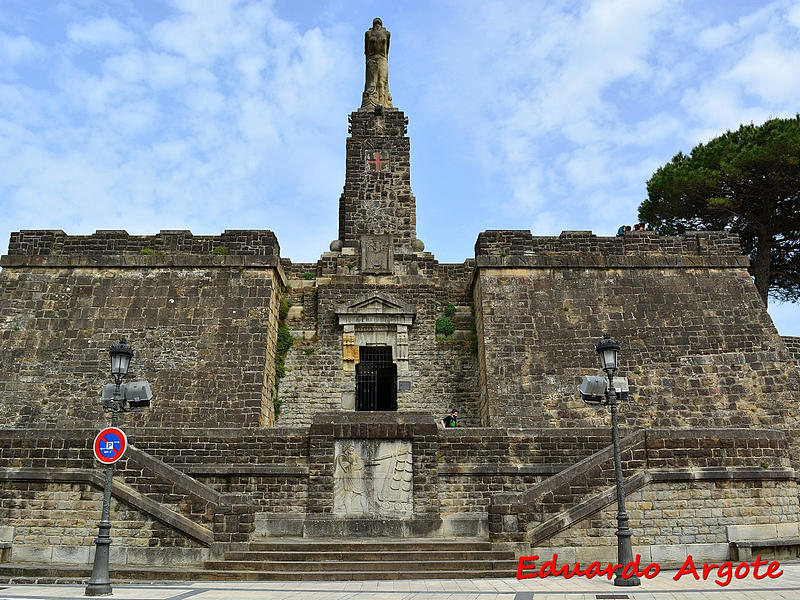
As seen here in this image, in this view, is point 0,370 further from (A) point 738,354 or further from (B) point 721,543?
(A) point 738,354

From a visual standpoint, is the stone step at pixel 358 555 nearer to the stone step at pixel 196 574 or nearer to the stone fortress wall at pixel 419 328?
the stone step at pixel 196 574

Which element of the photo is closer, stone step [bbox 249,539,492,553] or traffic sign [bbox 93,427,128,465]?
traffic sign [bbox 93,427,128,465]

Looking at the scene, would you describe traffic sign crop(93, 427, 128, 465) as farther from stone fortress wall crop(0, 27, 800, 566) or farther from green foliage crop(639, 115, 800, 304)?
green foliage crop(639, 115, 800, 304)

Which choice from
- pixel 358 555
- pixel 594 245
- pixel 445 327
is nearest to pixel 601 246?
pixel 594 245

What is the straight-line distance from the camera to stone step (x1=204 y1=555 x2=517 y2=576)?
30.5 ft

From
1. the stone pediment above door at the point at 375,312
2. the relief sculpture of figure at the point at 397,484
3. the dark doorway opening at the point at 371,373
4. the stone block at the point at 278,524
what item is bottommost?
the stone block at the point at 278,524

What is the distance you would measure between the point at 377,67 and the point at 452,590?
1677cm

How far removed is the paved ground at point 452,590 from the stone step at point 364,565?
39 centimetres

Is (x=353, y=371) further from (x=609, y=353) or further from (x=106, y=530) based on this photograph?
(x=106, y=530)

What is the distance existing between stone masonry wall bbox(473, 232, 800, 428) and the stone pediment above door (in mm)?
1916

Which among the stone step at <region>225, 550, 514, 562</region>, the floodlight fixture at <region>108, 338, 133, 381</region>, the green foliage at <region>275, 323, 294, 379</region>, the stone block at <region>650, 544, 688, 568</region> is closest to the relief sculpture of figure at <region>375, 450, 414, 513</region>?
the stone step at <region>225, 550, 514, 562</region>

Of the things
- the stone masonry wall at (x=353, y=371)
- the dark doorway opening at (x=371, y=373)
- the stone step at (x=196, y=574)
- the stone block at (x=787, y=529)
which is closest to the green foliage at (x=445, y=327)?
the stone masonry wall at (x=353, y=371)

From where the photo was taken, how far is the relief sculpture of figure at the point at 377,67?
2008cm

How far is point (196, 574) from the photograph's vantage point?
30.3 feet
